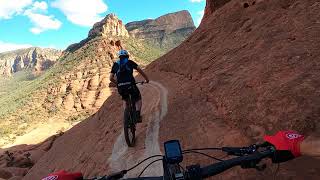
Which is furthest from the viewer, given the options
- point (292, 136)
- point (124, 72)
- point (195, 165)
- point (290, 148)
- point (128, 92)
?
point (128, 92)

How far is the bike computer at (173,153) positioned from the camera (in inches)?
155

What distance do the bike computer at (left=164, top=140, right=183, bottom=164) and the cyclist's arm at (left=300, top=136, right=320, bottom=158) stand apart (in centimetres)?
132

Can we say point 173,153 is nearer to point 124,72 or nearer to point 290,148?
point 290,148

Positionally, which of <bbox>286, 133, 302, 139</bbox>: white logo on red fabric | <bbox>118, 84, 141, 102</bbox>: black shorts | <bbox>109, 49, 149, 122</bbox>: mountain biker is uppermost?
<bbox>109, 49, 149, 122</bbox>: mountain biker

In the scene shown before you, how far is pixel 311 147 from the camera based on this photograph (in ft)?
13.0

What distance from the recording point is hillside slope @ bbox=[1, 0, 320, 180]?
970 centimetres

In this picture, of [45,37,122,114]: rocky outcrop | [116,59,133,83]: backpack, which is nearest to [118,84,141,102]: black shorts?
[116,59,133,83]: backpack

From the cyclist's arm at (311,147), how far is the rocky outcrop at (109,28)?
4780 inches

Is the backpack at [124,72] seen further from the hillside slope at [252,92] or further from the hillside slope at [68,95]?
the hillside slope at [68,95]

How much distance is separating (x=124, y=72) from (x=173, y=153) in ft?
23.6

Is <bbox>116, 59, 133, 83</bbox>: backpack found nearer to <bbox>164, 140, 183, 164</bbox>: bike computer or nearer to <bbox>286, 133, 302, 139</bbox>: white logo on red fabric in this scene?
<bbox>164, 140, 183, 164</bbox>: bike computer

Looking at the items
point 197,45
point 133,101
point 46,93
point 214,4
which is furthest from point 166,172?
point 46,93

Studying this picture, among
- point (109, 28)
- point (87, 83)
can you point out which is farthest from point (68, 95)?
point (109, 28)

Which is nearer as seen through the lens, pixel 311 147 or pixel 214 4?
pixel 311 147
